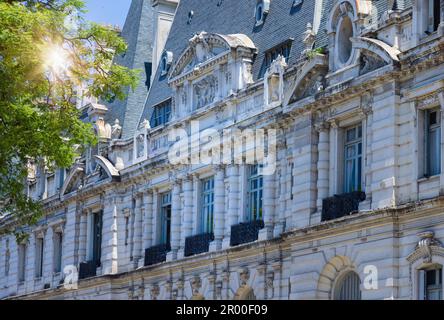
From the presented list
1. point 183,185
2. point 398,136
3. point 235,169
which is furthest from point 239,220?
point 398,136

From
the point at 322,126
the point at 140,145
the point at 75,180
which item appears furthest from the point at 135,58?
the point at 322,126

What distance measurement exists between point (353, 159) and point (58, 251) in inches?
937

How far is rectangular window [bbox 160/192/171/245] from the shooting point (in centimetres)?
4631

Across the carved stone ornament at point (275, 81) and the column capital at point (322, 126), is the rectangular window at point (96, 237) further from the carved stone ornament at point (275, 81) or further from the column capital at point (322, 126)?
the column capital at point (322, 126)

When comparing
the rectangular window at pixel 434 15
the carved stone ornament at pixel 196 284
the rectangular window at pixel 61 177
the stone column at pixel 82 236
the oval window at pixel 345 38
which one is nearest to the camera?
the rectangular window at pixel 434 15

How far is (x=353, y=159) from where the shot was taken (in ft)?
114

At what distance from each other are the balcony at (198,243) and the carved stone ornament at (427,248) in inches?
489

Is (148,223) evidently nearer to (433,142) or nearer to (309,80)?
(309,80)

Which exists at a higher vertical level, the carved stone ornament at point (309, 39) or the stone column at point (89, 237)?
the carved stone ornament at point (309, 39)

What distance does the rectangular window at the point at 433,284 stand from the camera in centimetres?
3047

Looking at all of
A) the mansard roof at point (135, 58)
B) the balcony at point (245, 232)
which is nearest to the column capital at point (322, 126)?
the balcony at point (245, 232)

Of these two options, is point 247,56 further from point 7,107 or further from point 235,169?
point 7,107

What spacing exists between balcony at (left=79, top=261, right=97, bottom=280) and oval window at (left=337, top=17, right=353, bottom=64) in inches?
748
